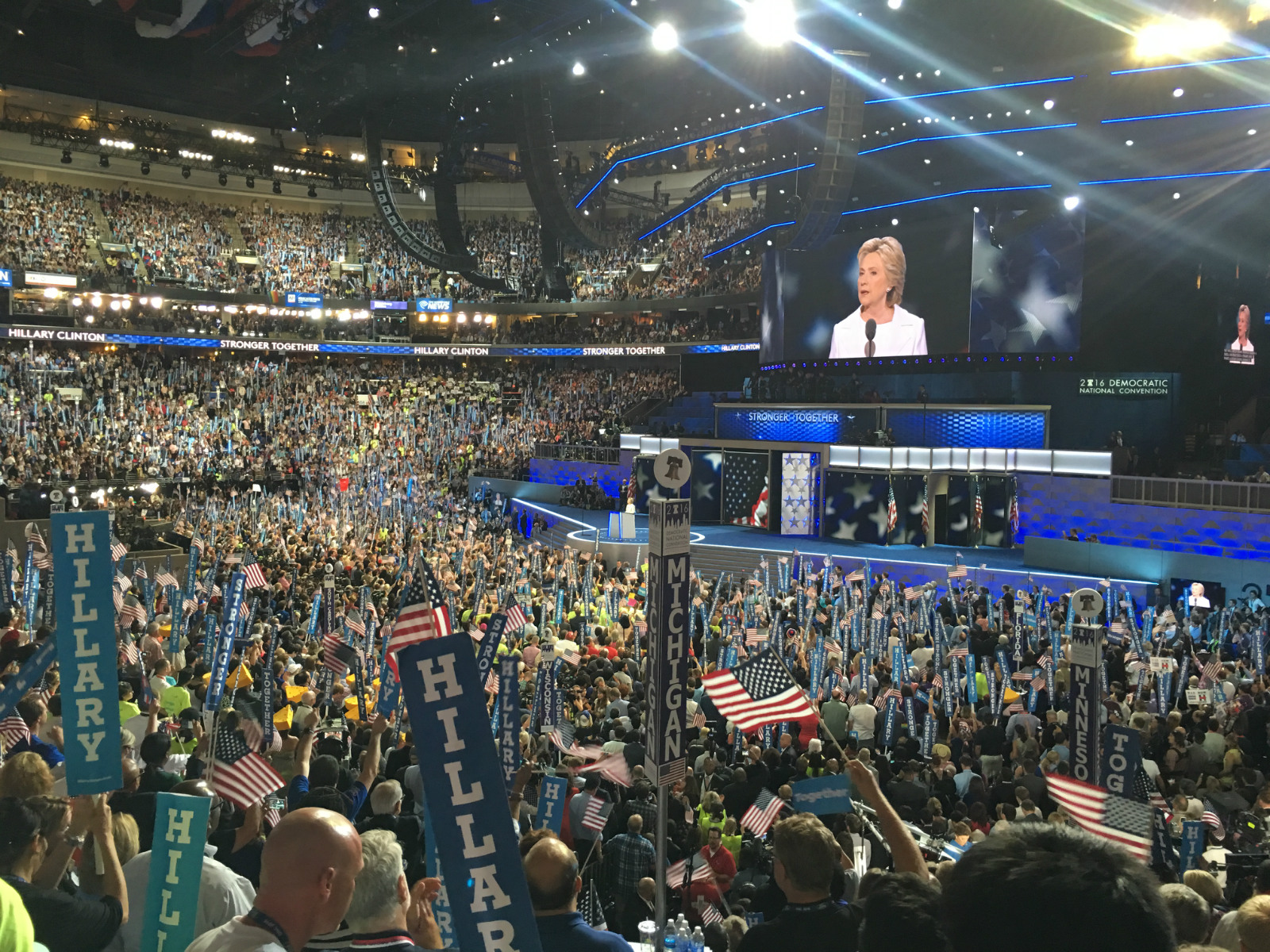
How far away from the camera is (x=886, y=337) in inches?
1221

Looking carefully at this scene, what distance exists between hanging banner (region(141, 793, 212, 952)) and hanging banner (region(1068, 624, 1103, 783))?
18.8ft

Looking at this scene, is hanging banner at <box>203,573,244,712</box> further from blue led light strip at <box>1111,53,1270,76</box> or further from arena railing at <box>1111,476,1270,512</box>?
blue led light strip at <box>1111,53,1270,76</box>

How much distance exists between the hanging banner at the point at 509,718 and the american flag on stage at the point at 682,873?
1.19 m

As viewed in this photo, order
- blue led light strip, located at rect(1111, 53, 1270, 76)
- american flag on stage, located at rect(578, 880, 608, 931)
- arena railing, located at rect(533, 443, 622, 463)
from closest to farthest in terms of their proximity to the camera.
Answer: american flag on stage, located at rect(578, 880, 608, 931), blue led light strip, located at rect(1111, 53, 1270, 76), arena railing, located at rect(533, 443, 622, 463)

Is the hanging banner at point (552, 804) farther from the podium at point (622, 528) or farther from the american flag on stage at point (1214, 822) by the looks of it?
the podium at point (622, 528)

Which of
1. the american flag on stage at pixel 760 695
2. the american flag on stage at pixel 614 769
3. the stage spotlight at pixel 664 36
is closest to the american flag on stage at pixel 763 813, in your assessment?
the american flag on stage at pixel 760 695

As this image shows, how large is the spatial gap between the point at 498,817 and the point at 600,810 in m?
4.41

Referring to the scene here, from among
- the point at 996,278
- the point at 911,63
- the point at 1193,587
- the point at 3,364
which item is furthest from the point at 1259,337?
the point at 3,364

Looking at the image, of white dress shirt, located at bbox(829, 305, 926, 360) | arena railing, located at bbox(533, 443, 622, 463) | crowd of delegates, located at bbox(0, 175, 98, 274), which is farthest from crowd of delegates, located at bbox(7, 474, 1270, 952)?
crowd of delegates, located at bbox(0, 175, 98, 274)

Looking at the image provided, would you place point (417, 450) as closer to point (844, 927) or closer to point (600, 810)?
point (600, 810)

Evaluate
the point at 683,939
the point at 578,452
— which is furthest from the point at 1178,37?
the point at 683,939

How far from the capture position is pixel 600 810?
738cm

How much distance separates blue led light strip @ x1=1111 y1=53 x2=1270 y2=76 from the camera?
24.4 m

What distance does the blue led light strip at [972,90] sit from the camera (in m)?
27.2
